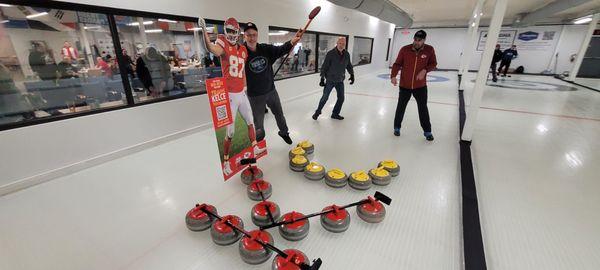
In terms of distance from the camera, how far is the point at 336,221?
1686 mm

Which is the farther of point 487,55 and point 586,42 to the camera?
point 586,42

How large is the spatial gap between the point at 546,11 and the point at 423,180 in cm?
987

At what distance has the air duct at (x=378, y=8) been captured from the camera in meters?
5.20

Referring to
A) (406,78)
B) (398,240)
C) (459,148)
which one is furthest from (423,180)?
(406,78)

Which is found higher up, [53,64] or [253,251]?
[53,64]

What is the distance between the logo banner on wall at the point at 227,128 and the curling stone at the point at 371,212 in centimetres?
119

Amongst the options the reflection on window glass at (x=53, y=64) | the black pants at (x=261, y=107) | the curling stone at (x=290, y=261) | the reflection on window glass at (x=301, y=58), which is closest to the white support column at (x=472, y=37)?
the reflection on window glass at (x=301, y=58)

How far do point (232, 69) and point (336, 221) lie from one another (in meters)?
1.61

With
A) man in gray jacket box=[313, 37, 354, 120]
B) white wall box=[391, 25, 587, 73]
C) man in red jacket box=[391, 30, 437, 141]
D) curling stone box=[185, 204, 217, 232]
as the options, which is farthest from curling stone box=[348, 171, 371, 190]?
white wall box=[391, 25, 587, 73]

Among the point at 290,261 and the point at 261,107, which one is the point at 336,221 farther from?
the point at 261,107

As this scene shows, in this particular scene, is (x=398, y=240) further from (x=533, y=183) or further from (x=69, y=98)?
(x=69, y=98)

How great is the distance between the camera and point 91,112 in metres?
2.70

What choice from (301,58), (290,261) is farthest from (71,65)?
(301,58)

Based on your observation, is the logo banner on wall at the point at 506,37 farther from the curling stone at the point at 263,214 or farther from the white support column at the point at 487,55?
the curling stone at the point at 263,214
